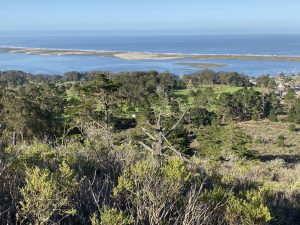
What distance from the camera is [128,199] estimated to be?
4.07m

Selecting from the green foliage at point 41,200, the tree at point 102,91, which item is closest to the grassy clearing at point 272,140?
the tree at point 102,91

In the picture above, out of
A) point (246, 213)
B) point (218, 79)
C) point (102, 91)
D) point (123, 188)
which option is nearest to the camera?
point (246, 213)

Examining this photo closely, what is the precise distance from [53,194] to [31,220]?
27 centimetres

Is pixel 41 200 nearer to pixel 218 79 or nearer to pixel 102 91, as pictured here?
pixel 102 91

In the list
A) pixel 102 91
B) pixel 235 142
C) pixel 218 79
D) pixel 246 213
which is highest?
pixel 246 213

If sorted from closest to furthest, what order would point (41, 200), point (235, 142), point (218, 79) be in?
point (41, 200) → point (235, 142) → point (218, 79)

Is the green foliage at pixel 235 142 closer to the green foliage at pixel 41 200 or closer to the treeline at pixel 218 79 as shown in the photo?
the green foliage at pixel 41 200

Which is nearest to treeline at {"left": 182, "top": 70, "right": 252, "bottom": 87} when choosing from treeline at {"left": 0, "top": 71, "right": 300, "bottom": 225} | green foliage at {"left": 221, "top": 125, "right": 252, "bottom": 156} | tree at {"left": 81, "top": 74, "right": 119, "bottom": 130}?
tree at {"left": 81, "top": 74, "right": 119, "bottom": 130}

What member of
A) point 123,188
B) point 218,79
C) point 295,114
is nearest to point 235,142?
point 123,188

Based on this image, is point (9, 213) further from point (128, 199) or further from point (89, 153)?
point (89, 153)

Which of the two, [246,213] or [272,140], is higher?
[246,213]

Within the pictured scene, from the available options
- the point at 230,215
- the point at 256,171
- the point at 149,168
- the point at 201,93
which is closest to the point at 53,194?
the point at 149,168

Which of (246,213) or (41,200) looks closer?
(41,200)

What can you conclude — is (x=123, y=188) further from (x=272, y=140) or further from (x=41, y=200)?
(x=272, y=140)
